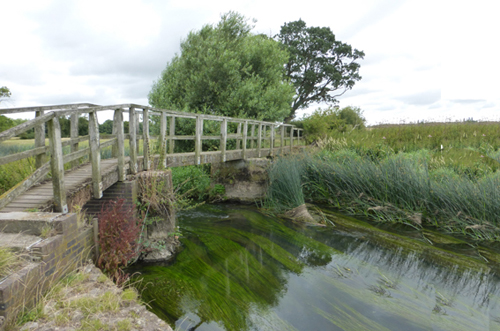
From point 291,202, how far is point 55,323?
727 centimetres

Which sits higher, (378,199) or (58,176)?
(58,176)

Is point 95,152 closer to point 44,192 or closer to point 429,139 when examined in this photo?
point 44,192

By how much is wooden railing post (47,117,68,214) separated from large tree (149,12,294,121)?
10.3m

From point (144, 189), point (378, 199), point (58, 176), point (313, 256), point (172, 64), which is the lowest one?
point (313, 256)

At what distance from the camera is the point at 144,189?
593 centimetres

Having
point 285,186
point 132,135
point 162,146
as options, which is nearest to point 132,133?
point 132,135

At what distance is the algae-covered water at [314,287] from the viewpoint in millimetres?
4145

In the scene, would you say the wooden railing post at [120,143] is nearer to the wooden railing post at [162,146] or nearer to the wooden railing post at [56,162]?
the wooden railing post at [162,146]

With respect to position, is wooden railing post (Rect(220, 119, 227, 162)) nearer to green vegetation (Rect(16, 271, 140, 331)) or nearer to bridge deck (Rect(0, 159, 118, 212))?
bridge deck (Rect(0, 159, 118, 212))

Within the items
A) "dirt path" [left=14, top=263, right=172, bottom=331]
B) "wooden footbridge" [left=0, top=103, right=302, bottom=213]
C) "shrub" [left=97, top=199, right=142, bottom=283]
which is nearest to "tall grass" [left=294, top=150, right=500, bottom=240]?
"wooden footbridge" [left=0, top=103, right=302, bottom=213]

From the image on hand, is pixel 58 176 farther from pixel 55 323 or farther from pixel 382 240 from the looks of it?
pixel 382 240

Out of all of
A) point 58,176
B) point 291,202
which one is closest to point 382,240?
point 291,202

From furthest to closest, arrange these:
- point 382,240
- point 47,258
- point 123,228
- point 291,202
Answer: point 291,202
point 382,240
point 123,228
point 47,258

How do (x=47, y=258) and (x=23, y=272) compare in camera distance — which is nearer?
(x=23, y=272)
